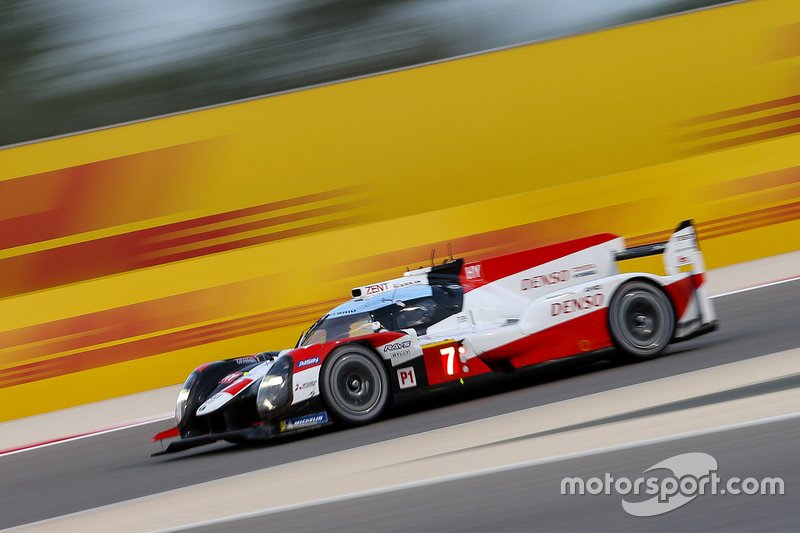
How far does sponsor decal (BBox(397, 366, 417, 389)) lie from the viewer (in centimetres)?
752

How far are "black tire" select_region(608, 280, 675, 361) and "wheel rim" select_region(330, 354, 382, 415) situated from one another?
1.97m

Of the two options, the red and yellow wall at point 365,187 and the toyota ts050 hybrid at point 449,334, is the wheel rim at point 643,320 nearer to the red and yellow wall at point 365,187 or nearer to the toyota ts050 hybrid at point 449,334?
the toyota ts050 hybrid at point 449,334

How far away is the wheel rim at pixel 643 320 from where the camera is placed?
26.3 feet

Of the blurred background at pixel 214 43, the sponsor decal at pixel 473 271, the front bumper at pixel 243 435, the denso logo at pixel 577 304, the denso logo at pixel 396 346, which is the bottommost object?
the front bumper at pixel 243 435

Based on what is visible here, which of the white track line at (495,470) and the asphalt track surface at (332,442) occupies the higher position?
the asphalt track surface at (332,442)

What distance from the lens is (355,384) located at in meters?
7.45

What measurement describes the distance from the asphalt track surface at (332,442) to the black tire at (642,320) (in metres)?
0.13

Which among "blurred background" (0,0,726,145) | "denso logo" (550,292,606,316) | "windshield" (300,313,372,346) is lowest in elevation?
"denso logo" (550,292,606,316)

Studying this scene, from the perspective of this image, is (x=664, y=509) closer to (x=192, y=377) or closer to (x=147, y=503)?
(x=147, y=503)

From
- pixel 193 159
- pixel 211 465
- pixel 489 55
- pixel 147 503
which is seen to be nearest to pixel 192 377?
pixel 211 465

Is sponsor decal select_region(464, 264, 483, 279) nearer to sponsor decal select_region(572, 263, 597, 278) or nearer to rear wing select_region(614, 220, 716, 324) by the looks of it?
sponsor decal select_region(572, 263, 597, 278)

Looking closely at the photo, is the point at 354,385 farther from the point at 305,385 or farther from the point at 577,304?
the point at 577,304

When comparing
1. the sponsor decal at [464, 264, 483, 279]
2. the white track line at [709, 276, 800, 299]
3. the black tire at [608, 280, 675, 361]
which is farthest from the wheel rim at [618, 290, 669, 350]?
the white track line at [709, 276, 800, 299]

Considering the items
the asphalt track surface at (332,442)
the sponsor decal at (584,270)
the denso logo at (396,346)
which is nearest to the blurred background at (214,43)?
the asphalt track surface at (332,442)
